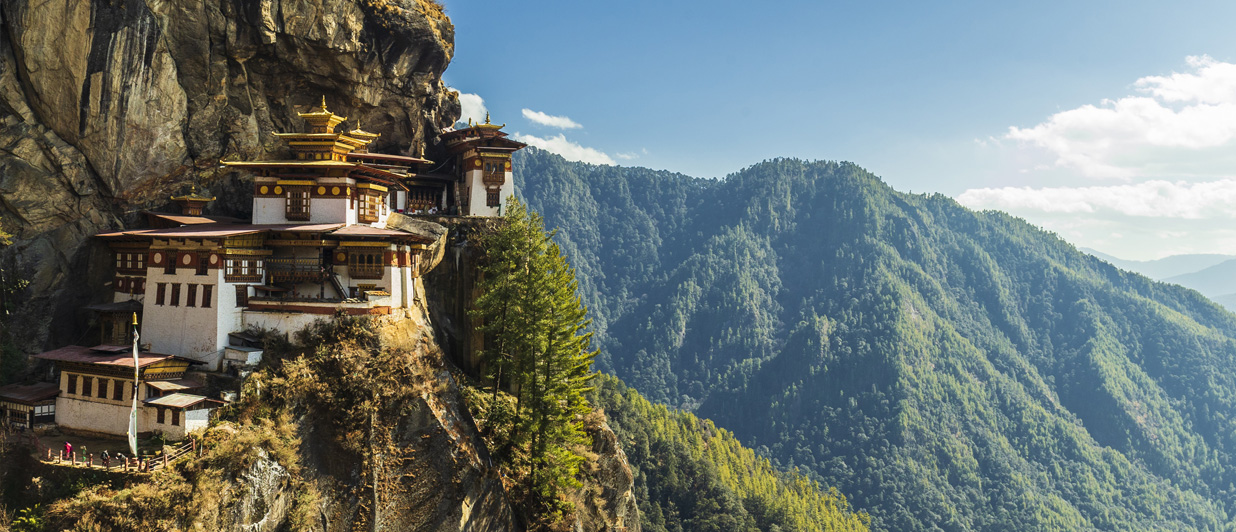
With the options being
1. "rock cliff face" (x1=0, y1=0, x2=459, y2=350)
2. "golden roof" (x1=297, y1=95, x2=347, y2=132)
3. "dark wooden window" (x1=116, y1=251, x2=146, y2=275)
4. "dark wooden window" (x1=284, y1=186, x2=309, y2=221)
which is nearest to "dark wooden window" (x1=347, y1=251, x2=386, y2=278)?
"dark wooden window" (x1=284, y1=186, x2=309, y2=221)

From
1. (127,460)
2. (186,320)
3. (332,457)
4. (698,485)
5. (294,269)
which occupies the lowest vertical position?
(698,485)

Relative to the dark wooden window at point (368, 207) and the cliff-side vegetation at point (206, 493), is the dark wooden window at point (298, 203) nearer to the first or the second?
the dark wooden window at point (368, 207)

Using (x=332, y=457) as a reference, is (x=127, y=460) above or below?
above

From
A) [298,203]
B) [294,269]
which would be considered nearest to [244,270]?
[294,269]

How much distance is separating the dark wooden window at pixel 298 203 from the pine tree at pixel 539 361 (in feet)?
42.4

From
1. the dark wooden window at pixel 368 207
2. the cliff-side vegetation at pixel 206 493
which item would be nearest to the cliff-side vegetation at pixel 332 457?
the cliff-side vegetation at pixel 206 493

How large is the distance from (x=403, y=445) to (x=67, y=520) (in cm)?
1422

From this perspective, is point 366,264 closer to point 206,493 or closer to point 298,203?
point 298,203

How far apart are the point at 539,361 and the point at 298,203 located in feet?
62.1

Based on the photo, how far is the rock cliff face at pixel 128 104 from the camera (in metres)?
44.5

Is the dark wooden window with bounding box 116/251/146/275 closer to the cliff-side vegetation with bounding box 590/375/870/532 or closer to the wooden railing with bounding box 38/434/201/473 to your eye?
the wooden railing with bounding box 38/434/201/473

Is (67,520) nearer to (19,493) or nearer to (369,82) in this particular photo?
(19,493)

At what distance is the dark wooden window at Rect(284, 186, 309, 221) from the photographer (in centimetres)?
4912

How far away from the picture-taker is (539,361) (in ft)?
149
